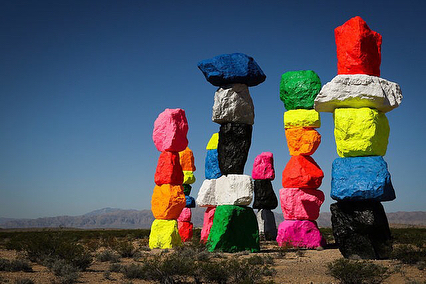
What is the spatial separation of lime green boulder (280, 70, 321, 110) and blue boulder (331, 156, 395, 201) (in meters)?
5.02

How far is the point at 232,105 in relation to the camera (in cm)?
1170

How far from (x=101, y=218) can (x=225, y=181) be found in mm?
131765

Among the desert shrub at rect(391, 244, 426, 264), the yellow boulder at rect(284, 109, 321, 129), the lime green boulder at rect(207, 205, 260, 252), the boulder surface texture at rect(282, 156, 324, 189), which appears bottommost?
the desert shrub at rect(391, 244, 426, 264)

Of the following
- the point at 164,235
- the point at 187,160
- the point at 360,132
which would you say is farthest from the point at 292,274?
the point at 187,160

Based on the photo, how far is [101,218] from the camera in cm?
13488

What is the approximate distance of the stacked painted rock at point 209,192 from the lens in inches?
633

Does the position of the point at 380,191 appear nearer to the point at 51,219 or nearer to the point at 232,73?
the point at 232,73

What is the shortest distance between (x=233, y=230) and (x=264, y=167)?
27.8ft

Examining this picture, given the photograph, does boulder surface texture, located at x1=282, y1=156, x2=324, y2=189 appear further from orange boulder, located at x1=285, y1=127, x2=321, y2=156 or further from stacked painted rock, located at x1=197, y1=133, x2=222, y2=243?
stacked painted rock, located at x1=197, y1=133, x2=222, y2=243

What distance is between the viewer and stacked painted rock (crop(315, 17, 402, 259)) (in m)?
8.80

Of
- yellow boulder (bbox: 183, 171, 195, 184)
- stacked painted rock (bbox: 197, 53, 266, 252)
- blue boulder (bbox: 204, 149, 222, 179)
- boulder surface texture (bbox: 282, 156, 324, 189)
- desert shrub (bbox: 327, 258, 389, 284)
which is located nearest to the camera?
desert shrub (bbox: 327, 258, 389, 284)

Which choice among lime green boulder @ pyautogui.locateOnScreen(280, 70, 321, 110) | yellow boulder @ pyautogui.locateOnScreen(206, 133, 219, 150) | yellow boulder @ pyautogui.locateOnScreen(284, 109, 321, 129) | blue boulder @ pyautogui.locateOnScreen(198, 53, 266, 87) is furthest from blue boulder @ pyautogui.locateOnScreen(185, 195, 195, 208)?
blue boulder @ pyautogui.locateOnScreen(198, 53, 266, 87)

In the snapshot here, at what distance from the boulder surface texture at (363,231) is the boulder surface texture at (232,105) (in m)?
4.16

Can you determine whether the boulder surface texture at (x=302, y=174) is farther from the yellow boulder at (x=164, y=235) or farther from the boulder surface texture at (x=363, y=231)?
the boulder surface texture at (x=363, y=231)
